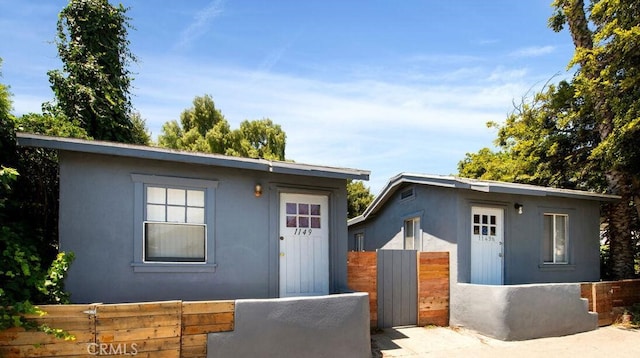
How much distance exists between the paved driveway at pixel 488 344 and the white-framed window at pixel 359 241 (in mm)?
7170

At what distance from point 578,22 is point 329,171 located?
976 centimetres

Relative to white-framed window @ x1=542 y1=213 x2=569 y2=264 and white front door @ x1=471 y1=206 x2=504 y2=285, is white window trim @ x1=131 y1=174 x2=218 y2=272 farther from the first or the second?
white-framed window @ x1=542 y1=213 x2=569 y2=264

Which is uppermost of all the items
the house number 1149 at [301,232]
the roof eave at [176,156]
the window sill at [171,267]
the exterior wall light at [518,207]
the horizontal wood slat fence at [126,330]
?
the roof eave at [176,156]

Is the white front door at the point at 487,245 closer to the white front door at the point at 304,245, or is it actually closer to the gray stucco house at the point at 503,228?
the gray stucco house at the point at 503,228

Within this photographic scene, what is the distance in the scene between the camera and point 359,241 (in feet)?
51.9

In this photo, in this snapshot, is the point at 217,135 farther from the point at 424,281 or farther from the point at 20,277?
the point at 20,277

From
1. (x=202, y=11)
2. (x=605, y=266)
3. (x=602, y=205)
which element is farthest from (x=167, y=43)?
(x=605, y=266)

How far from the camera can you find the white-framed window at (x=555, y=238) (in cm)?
973

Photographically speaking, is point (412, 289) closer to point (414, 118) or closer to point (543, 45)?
point (414, 118)

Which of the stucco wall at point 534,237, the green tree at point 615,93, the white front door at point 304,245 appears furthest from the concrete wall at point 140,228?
the green tree at point 615,93

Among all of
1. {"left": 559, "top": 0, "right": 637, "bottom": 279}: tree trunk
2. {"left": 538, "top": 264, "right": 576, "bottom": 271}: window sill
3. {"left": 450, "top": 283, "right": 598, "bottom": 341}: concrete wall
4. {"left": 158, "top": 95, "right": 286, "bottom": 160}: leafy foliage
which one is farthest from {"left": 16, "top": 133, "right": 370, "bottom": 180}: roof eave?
{"left": 158, "top": 95, "right": 286, "bottom": 160}: leafy foliage

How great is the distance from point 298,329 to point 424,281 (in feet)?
12.1

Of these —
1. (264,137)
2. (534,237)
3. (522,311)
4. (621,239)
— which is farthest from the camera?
(264,137)

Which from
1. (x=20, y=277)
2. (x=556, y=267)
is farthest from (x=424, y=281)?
(x=20, y=277)
